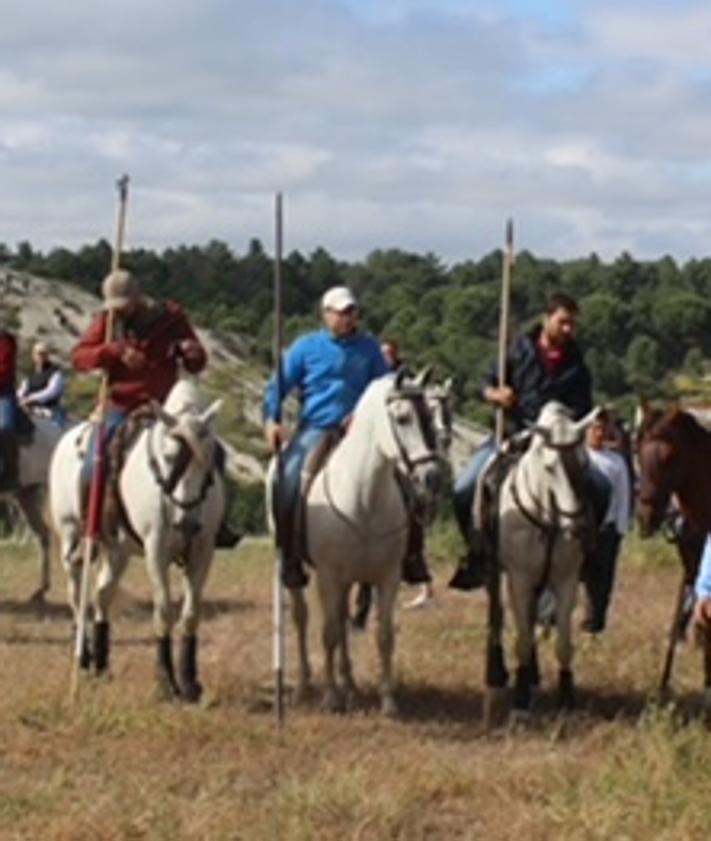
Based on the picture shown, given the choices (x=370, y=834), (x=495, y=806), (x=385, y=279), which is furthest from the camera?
(x=385, y=279)

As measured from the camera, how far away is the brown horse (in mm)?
11773

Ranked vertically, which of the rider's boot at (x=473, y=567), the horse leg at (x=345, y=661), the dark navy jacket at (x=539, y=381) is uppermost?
the dark navy jacket at (x=539, y=381)

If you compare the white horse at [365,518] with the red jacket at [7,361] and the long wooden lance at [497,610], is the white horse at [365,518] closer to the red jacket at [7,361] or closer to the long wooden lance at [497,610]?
the long wooden lance at [497,610]

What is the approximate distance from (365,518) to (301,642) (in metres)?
1.37

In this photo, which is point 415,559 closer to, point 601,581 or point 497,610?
point 497,610

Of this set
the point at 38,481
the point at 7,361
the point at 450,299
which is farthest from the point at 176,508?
the point at 450,299

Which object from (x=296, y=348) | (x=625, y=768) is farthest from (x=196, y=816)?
(x=296, y=348)

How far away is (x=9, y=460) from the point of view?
56.6ft

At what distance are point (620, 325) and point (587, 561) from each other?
5496 cm

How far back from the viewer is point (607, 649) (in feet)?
46.2

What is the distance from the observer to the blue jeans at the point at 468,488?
39.5 feet

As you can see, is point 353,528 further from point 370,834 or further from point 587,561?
point 370,834

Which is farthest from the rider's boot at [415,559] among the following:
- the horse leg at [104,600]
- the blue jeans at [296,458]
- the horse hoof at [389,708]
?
the horse leg at [104,600]

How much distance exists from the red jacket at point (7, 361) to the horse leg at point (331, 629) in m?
5.33
